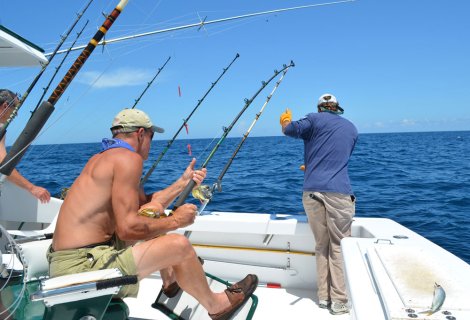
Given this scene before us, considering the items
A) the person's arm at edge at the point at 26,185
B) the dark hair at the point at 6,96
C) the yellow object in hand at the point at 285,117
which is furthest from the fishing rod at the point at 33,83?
the yellow object in hand at the point at 285,117

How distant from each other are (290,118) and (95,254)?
5.95 ft

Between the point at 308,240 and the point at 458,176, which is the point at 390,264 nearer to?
the point at 308,240

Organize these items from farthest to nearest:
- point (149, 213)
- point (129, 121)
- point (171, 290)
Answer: point (171, 290), point (129, 121), point (149, 213)

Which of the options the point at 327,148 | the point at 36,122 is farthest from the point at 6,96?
the point at 327,148

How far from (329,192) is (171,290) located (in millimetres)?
1268

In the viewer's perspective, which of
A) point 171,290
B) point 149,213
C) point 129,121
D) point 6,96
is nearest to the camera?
point 149,213

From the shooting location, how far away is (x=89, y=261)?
196 centimetres

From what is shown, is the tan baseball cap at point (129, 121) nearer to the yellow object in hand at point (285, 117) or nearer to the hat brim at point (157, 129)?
the hat brim at point (157, 129)

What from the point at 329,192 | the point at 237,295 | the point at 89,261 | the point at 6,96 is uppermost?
the point at 6,96

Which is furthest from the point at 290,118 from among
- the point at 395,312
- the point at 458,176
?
the point at 458,176

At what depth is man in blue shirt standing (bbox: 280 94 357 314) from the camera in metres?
2.82

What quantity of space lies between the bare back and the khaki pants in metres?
1.43

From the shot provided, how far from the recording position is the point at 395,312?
129cm

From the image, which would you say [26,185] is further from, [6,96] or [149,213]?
[149,213]
